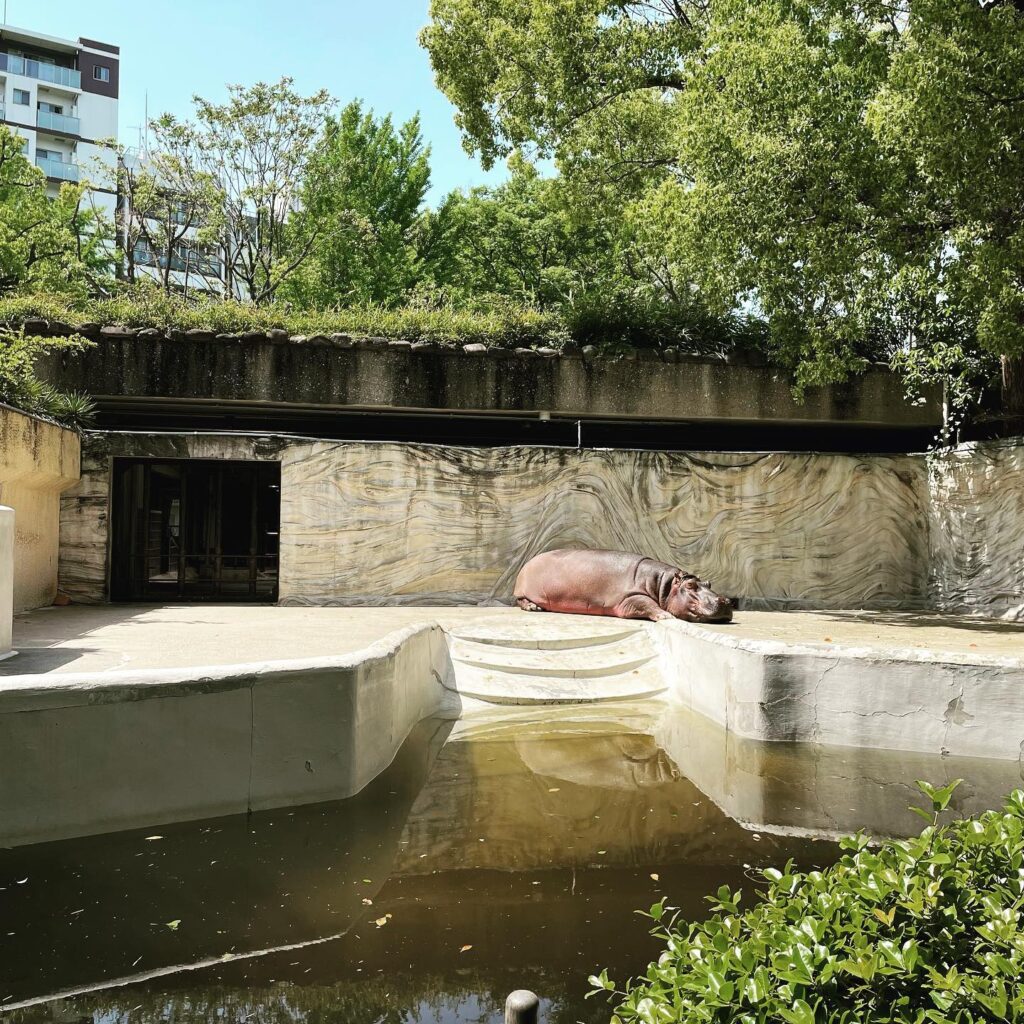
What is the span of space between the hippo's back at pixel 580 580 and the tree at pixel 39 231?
14915mm

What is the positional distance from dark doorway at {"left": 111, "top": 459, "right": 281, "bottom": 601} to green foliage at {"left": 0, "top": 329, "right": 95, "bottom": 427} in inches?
33.6

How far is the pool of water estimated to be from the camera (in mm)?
3209

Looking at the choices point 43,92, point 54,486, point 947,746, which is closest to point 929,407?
point 947,746

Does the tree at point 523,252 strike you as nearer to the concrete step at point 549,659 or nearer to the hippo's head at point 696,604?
the hippo's head at point 696,604

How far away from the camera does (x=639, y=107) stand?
533 inches

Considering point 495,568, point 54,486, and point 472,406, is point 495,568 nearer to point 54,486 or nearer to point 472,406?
point 472,406

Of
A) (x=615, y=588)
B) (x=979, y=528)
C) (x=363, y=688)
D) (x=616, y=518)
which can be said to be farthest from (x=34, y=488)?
(x=979, y=528)

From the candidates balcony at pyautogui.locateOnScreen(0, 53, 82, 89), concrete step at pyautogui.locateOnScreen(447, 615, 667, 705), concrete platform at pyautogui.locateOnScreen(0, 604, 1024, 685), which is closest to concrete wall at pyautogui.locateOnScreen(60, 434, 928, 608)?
concrete platform at pyautogui.locateOnScreen(0, 604, 1024, 685)

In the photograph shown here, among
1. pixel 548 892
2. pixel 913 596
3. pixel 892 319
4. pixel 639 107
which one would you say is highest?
pixel 639 107

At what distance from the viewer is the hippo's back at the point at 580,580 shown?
10188mm

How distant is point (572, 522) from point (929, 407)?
5.61m

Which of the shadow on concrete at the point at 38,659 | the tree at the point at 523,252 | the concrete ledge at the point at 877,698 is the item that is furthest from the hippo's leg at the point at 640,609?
the tree at the point at 523,252

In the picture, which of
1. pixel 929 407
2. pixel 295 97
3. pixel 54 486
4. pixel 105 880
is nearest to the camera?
pixel 105 880

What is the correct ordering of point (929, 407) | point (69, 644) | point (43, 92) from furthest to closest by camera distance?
point (43, 92), point (929, 407), point (69, 644)
